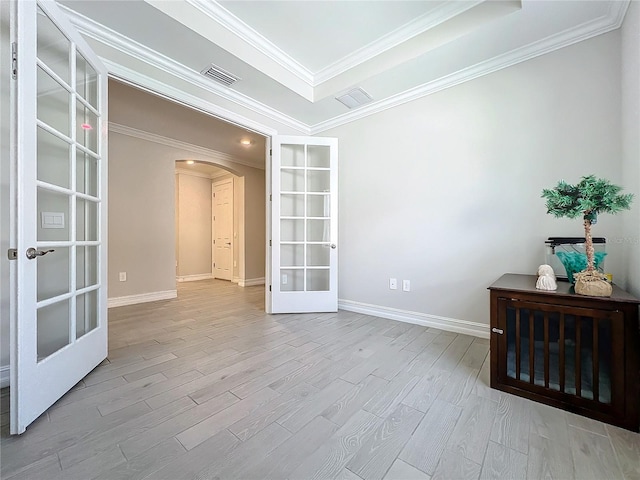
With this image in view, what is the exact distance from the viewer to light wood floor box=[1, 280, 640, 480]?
1076mm

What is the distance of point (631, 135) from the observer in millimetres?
1683

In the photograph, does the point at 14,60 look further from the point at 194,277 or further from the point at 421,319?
the point at 194,277

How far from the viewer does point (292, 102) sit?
3086 millimetres

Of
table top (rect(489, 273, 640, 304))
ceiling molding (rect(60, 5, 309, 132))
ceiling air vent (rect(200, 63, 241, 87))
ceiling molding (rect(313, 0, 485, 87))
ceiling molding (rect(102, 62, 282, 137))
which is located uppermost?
ceiling molding (rect(313, 0, 485, 87))

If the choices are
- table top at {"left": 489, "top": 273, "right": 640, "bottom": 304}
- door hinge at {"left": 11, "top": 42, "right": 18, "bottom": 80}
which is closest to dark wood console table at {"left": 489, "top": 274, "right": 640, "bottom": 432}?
table top at {"left": 489, "top": 273, "right": 640, "bottom": 304}

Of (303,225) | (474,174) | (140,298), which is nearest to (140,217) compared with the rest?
(140,298)

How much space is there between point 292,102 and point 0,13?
221 cm

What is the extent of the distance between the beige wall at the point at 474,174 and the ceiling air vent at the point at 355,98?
25 centimetres

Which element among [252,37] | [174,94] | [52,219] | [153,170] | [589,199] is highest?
[252,37]

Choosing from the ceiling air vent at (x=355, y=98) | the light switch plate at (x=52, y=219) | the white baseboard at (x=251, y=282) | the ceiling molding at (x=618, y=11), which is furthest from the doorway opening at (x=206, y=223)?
the ceiling molding at (x=618, y=11)

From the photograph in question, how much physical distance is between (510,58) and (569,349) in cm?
236

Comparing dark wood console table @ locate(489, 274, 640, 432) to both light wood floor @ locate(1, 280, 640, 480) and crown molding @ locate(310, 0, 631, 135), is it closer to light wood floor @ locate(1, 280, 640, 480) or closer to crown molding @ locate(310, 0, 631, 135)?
light wood floor @ locate(1, 280, 640, 480)

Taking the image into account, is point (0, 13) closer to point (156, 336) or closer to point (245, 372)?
point (156, 336)

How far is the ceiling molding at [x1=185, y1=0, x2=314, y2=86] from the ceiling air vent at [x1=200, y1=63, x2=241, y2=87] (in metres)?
0.33
